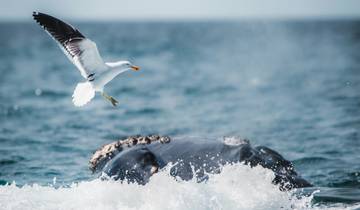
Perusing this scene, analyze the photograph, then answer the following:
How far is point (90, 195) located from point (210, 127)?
866 cm

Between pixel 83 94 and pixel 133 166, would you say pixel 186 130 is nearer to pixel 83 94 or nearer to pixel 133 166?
pixel 133 166

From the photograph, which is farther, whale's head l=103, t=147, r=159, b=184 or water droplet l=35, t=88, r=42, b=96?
water droplet l=35, t=88, r=42, b=96

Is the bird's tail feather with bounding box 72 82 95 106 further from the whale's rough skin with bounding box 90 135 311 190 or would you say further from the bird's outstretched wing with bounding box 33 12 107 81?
the whale's rough skin with bounding box 90 135 311 190

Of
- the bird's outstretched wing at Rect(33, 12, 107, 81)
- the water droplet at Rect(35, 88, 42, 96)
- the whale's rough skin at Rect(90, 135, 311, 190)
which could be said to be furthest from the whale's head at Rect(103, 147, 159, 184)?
the water droplet at Rect(35, 88, 42, 96)

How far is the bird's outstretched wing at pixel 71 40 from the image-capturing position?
902cm

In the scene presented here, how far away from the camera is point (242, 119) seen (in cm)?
1909

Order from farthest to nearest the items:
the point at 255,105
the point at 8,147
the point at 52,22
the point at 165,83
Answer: the point at 165,83 < the point at 255,105 < the point at 8,147 < the point at 52,22

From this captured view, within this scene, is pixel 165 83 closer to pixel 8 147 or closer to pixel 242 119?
pixel 242 119

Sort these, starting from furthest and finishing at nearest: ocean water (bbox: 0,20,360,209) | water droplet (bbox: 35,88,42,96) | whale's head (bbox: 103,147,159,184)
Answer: water droplet (bbox: 35,88,42,96), whale's head (bbox: 103,147,159,184), ocean water (bbox: 0,20,360,209)

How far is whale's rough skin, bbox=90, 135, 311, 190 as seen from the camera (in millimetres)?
9773

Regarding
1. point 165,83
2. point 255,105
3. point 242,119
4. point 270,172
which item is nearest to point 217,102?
point 255,105

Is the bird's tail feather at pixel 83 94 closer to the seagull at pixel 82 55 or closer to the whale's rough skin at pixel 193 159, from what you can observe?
the seagull at pixel 82 55

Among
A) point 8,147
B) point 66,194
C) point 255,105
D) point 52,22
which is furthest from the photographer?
Result: point 255,105

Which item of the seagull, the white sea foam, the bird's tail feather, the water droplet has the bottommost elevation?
the white sea foam
